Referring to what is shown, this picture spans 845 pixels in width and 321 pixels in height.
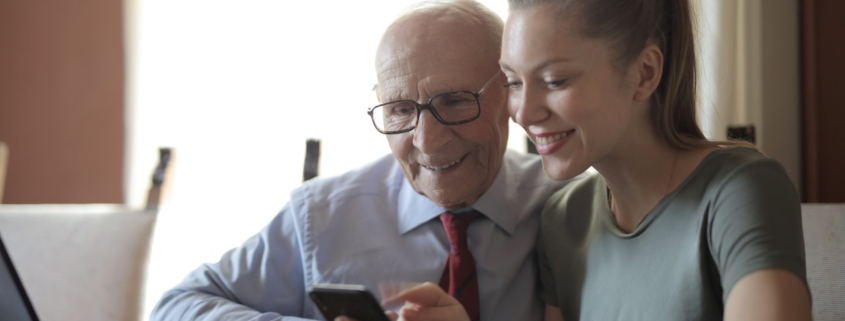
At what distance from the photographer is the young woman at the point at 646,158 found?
1080 millimetres

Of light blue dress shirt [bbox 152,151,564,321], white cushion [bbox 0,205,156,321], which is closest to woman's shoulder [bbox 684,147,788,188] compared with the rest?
light blue dress shirt [bbox 152,151,564,321]

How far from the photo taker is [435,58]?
5.00ft

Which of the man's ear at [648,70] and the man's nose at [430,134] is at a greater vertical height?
the man's ear at [648,70]

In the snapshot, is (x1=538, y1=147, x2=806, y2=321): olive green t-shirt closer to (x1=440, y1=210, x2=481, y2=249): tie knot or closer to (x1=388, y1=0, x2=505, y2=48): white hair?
(x1=440, y1=210, x2=481, y2=249): tie knot

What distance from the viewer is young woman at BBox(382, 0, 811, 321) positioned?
108 cm

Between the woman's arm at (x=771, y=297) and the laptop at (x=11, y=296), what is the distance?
0.94m

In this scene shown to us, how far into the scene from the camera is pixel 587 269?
140cm

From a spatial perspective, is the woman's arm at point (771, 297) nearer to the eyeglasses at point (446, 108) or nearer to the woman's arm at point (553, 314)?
the woman's arm at point (553, 314)

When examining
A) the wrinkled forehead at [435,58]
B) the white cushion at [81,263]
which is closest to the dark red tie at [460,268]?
the wrinkled forehead at [435,58]

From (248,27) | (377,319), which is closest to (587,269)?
(377,319)

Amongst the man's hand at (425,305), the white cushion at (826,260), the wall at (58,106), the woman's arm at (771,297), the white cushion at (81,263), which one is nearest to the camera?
the woman's arm at (771,297)

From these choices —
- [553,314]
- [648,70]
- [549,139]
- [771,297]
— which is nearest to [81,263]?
[553,314]

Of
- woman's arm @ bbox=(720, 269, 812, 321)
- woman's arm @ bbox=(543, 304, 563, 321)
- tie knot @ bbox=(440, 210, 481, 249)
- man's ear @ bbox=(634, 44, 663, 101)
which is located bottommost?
woman's arm @ bbox=(543, 304, 563, 321)

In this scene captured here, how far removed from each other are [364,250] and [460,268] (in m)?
0.20
